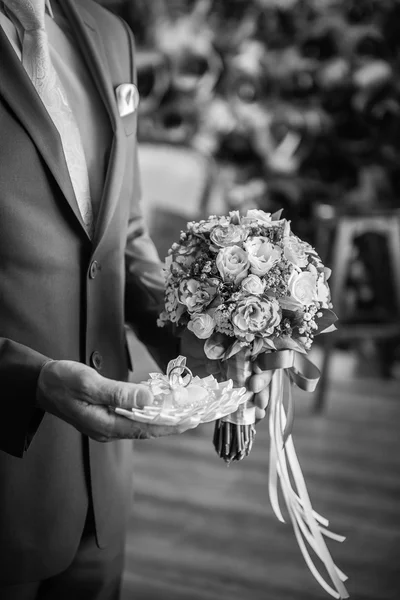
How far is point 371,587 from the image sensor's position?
2.16 m

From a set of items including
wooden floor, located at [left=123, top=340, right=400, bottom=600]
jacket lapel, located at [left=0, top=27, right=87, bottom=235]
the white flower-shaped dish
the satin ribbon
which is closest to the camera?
the white flower-shaped dish

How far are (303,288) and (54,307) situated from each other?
1.32 feet

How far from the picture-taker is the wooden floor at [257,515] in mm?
2174

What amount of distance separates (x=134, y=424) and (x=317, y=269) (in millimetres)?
491

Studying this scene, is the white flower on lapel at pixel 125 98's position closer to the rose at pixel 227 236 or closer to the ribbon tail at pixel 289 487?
the rose at pixel 227 236

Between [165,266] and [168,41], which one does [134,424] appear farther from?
[168,41]

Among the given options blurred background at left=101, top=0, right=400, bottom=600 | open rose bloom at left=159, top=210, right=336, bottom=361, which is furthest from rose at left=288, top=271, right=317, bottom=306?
blurred background at left=101, top=0, right=400, bottom=600

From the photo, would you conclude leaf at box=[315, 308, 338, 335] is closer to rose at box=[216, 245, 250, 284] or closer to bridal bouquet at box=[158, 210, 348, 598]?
bridal bouquet at box=[158, 210, 348, 598]

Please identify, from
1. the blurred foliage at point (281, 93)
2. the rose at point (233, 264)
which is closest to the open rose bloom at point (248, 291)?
the rose at point (233, 264)

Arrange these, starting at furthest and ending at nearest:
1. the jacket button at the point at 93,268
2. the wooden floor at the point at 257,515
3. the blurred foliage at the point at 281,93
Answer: the blurred foliage at the point at 281,93
the wooden floor at the point at 257,515
the jacket button at the point at 93,268

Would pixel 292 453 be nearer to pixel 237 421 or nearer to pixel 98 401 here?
pixel 237 421

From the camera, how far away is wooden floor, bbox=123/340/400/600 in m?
2.17

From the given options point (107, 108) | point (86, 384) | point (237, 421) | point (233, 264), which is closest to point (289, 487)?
point (237, 421)

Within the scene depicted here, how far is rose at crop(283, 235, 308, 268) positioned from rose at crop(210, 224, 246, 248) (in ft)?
0.24
